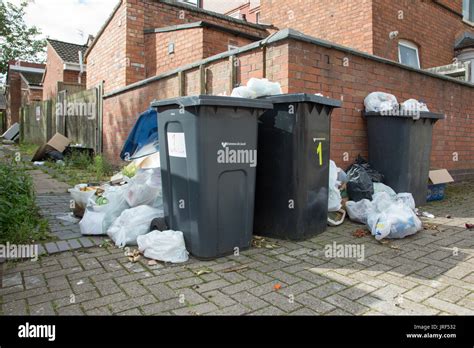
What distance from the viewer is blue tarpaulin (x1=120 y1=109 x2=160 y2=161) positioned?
4.91m

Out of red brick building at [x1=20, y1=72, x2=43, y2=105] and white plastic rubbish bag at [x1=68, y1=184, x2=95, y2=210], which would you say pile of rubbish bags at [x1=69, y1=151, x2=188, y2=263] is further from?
red brick building at [x1=20, y1=72, x2=43, y2=105]

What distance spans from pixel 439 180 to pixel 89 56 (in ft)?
39.2

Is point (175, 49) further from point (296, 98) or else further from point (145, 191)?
point (296, 98)

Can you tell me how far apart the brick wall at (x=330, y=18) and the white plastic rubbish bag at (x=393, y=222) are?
21.6 feet

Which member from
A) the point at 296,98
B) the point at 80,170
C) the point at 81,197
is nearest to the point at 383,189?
the point at 296,98

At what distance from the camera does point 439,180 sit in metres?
5.97

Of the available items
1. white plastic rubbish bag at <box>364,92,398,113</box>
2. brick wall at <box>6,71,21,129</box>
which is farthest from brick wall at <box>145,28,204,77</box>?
brick wall at <box>6,71,21,129</box>

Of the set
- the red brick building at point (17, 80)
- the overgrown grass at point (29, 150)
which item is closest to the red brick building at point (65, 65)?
the overgrown grass at point (29, 150)

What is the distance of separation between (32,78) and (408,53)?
31.4 m

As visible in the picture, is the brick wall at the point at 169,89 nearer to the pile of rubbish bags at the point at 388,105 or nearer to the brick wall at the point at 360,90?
the brick wall at the point at 360,90

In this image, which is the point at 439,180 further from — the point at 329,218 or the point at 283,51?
the point at 283,51

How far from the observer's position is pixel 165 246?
10.3 feet
